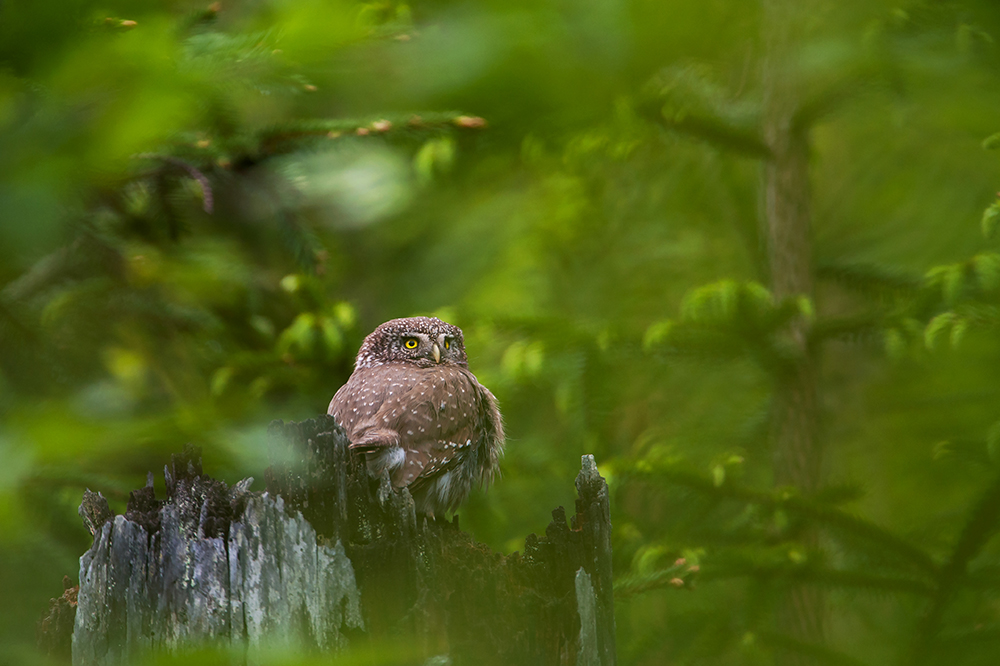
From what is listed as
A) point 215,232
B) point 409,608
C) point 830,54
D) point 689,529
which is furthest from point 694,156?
point 409,608

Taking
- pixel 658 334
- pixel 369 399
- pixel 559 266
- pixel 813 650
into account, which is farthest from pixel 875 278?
pixel 559 266

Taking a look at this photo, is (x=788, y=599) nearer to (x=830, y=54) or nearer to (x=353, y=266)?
(x=830, y=54)

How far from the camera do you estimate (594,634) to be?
1874 millimetres

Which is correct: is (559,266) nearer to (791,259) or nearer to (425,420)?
(791,259)

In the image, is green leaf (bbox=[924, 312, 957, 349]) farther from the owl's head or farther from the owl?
the owl's head

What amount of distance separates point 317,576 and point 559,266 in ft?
15.5

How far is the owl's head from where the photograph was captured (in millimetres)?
3830

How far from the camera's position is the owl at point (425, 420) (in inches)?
119

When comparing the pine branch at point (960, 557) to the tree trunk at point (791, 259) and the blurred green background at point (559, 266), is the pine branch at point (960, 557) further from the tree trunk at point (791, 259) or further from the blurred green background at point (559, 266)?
the tree trunk at point (791, 259)

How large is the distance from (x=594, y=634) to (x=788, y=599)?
2.46 metres

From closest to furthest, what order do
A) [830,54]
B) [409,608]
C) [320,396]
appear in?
[409,608]
[830,54]
[320,396]

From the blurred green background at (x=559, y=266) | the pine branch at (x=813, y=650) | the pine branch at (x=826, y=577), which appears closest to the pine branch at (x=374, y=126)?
the blurred green background at (x=559, y=266)

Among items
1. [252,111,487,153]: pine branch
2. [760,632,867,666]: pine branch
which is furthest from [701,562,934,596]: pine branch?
[252,111,487,153]: pine branch

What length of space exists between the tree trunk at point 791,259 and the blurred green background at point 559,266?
0.03 m
